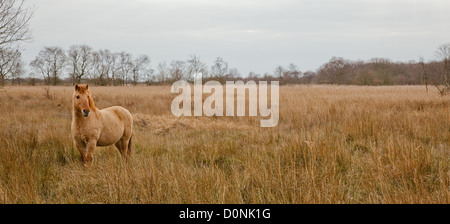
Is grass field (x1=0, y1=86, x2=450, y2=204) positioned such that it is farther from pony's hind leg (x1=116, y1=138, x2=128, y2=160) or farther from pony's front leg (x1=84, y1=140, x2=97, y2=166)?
pony's hind leg (x1=116, y1=138, x2=128, y2=160)

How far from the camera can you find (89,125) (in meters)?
3.59

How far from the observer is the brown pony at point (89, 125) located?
341 cm

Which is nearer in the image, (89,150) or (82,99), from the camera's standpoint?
(82,99)

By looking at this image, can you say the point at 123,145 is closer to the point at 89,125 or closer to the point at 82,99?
the point at 89,125

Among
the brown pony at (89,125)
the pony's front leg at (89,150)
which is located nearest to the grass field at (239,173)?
the pony's front leg at (89,150)

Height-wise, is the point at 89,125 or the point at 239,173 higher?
the point at 89,125

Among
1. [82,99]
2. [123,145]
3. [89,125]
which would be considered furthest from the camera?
[123,145]

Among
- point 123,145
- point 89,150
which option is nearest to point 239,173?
point 89,150

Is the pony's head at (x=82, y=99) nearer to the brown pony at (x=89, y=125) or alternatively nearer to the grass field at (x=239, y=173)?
the brown pony at (x=89, y=125)

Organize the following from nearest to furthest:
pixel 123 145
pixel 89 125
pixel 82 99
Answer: pixel 82 99 → pixel 89 125 → pixel 123 145

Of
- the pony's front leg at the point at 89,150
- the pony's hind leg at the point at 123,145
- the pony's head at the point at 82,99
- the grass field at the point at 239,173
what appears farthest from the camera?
the pony's hind leg at the point at 123,145

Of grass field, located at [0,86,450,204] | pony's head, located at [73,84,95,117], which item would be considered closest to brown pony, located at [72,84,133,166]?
pony's head, located at [73,84,95,117]
